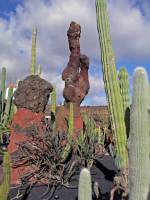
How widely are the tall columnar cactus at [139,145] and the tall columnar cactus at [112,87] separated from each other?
3.47 feet

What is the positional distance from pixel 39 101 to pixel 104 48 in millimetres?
3461

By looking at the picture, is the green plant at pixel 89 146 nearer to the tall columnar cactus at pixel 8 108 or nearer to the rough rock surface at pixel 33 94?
the rough rock surface at pixel 33 94

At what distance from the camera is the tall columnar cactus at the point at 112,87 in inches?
161

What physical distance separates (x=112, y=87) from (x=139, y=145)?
126 centimetres

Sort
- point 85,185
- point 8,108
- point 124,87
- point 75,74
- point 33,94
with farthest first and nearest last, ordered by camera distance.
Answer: point 8,108, point 75,74, point 33,94, point 124,87, point 85,185

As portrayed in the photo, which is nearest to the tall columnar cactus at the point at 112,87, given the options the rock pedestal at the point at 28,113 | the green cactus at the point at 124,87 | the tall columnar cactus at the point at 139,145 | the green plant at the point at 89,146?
the green cactus at the point at 124,87

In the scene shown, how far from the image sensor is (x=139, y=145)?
9.72 feet

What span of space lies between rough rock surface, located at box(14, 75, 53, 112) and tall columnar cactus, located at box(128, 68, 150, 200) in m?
4.59

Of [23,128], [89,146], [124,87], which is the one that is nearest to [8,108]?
[23,128]

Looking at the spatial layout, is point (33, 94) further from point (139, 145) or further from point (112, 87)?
point (139, 145)

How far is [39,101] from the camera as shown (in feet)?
24.6

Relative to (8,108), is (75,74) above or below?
above

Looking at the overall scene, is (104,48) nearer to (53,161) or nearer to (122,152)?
(122,152)

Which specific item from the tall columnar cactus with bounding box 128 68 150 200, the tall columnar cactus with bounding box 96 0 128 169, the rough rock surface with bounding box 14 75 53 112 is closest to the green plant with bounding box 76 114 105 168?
the rough rock surface with bounding box 14 75 53 112
